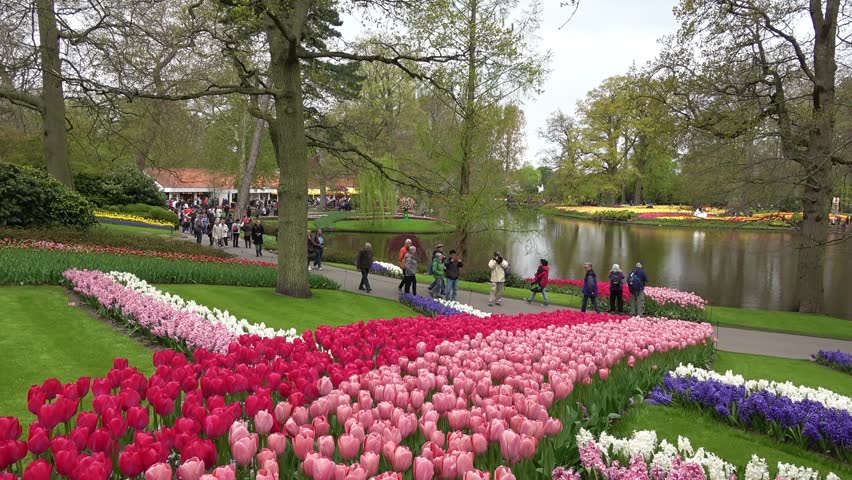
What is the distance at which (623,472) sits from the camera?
124 inches

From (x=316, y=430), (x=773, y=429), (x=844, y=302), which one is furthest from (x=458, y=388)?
(x=844, y=302)

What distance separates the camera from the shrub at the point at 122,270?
10133mm

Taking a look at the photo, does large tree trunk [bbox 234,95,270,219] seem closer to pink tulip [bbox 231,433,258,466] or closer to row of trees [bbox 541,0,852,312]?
row of trees [bbox 541,0,852,312]

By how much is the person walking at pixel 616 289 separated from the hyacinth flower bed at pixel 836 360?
5.71 meters

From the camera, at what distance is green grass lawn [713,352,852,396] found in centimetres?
925

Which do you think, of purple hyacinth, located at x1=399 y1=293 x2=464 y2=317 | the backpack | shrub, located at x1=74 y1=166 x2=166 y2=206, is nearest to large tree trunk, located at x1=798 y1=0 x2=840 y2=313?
the backpack

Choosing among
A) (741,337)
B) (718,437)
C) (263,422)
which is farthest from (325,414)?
(741,337)

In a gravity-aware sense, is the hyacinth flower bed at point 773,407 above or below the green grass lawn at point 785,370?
above

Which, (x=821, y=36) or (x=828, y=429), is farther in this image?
(x=821, y=36)

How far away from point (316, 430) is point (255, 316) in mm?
7909

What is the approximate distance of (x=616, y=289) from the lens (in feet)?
55.7

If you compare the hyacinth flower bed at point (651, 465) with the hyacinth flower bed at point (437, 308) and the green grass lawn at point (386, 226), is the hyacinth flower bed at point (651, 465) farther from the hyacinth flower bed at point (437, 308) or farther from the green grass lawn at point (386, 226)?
the green grass lawn at point (386, 226)

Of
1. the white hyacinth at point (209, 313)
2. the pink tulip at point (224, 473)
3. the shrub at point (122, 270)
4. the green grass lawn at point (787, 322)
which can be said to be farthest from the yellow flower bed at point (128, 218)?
the pink tulip at point (224, 473)

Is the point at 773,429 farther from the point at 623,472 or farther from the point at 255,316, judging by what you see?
the point at 255,316
